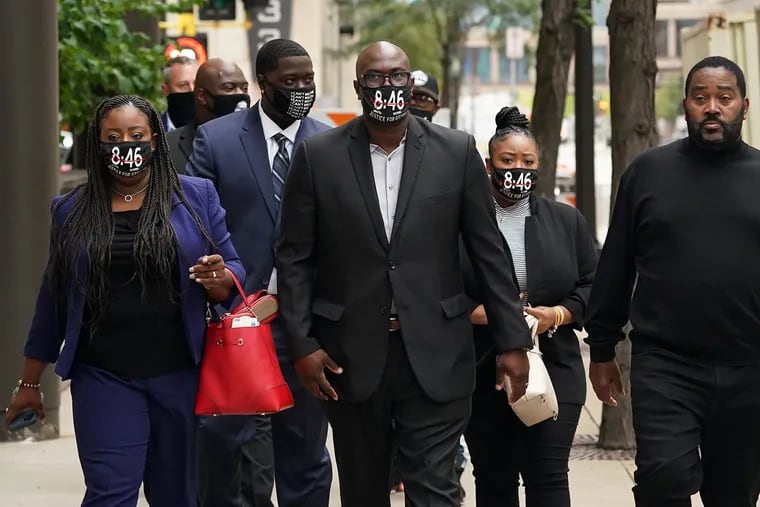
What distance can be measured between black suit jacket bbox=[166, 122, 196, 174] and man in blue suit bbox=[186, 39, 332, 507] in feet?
1.87

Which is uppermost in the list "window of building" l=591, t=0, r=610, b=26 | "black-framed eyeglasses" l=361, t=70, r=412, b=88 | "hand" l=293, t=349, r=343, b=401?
"window of building" l=591, t=0, r=610, b=26

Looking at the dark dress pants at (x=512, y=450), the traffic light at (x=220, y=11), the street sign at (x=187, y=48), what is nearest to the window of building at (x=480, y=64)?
the street sign at (x=187, y=48)

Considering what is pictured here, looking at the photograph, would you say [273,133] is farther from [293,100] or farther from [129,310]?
[129,310]

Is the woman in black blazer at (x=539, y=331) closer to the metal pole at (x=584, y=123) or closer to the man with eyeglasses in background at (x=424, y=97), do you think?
the man with eyeglasses in background at (x=424, y=97)

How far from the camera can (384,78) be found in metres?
5.63

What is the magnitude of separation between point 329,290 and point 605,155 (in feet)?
220

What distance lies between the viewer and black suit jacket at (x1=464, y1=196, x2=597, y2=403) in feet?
21.1

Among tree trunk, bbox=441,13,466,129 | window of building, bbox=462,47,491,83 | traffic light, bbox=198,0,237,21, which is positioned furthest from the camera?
window of building, bbox=462,47,491,83

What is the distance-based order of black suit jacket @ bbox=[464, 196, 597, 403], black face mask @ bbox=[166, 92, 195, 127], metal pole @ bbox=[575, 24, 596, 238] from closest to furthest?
black suit jacket @ bbox=[464, 196, 597, 403] → black face mask @ bbox=[166, 92, 195, 127] → metal pole @ bbox=[575, 24, 596, 238]

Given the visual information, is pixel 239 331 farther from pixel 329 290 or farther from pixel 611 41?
pixel 611 41

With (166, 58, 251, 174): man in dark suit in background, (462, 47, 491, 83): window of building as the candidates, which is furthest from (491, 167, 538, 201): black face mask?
(462, 47, 491, 83): window of building

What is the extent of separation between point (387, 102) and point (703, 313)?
1.32 m

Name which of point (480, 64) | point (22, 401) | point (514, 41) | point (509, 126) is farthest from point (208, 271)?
point (480, 64)

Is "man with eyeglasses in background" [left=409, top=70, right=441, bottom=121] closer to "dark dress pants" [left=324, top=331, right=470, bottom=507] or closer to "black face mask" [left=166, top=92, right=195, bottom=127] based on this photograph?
"black face mask" [left=166, top=92, right=195, bottom=127]
